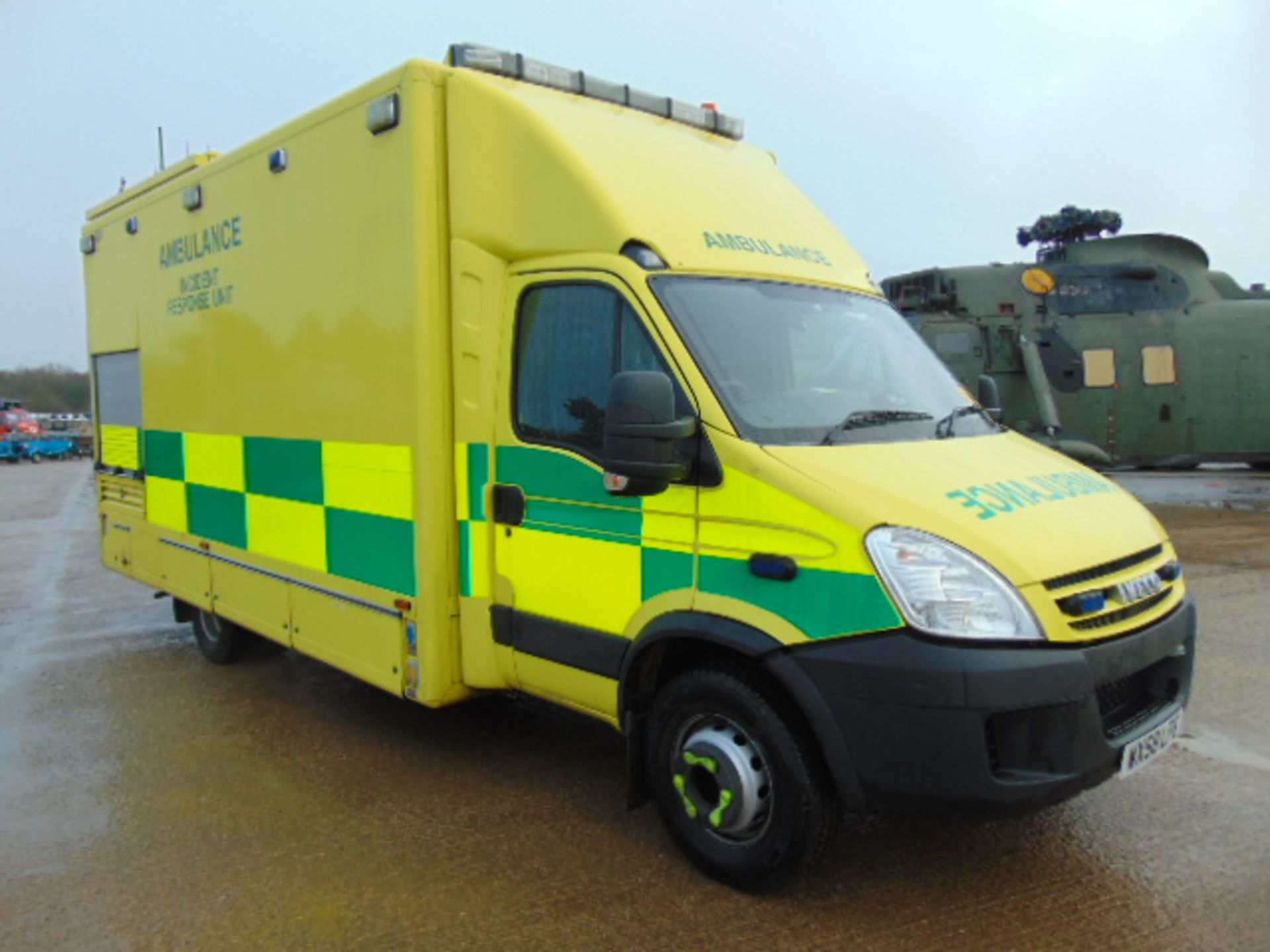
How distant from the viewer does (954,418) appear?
3920mm

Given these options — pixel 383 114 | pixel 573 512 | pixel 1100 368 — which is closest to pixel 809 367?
pixel 573 512

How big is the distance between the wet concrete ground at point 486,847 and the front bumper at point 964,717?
0.54 m

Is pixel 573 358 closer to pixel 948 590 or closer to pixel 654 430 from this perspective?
pixel 654 430

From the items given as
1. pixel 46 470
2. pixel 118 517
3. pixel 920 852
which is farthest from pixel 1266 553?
pixel 46 470

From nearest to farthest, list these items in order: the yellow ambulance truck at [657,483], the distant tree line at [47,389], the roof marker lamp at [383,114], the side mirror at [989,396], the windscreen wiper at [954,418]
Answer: the yellow ambulance truck at [657,483]
the windscreen wiper at [954,418]
the roof marker lamp at [383,114]
the side mirror at [989,396]
the distant tree line at [47,389]

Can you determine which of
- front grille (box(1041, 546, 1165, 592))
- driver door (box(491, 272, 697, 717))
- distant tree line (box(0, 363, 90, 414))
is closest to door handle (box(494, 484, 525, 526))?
driver door (box(491, 272, 697, 717))

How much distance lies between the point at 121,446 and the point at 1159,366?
12.7 meters

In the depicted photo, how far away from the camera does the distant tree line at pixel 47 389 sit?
53375 mm

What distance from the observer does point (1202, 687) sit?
5.51 meters

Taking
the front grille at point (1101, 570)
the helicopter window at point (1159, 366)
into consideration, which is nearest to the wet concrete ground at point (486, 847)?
the front grille at point (1101, 570)

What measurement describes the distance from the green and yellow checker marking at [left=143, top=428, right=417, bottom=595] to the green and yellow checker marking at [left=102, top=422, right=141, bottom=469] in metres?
0.32

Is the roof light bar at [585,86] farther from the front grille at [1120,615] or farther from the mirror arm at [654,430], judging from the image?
the front grille at [1120,615]

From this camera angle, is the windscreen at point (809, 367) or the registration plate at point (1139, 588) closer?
the registration plate at point (1139, 588)

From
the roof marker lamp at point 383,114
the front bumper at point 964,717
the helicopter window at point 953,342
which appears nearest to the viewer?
the front bumper at point 964,717
